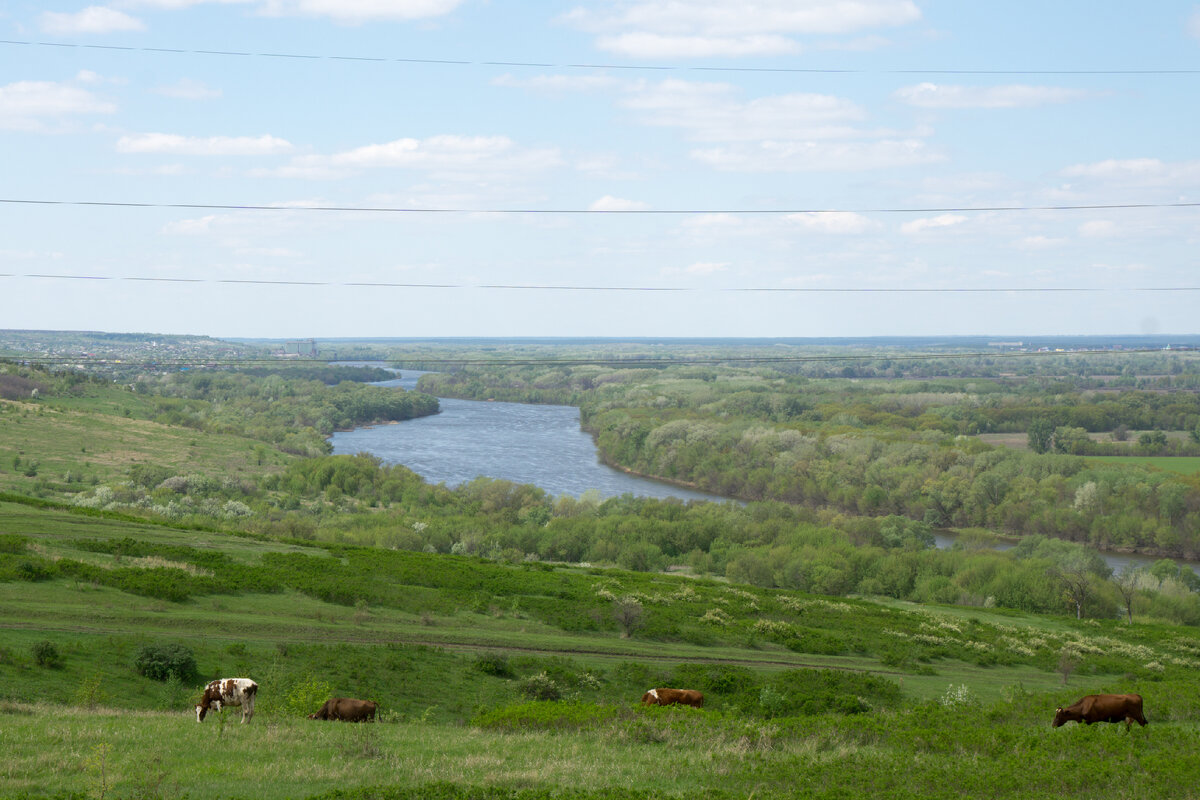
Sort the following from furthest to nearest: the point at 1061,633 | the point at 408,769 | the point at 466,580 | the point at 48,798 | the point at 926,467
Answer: the point at 926,467 → the point at 1061,633 → the point at 466,580 → the point at 408,769 → the point at 48,798

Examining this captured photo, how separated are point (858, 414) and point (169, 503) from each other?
107212 mm

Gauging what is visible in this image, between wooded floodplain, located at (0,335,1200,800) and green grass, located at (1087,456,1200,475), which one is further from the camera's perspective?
green grass, located at (1087,456,1200,475)

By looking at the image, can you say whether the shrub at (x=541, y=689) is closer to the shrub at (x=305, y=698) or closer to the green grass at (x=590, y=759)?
the shrub at (x=305, y=698)

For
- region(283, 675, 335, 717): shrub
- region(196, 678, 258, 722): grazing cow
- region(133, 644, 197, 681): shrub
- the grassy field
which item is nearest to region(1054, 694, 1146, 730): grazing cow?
region(283, 675, 335, 717): shrub

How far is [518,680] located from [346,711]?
280 inches

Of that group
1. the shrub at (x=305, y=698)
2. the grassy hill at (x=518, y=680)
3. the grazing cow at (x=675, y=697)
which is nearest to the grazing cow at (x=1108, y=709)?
the grassy hill at (x=518, y=680)

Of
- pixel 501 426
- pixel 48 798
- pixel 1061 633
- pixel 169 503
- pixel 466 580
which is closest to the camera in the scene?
pixel 48 798

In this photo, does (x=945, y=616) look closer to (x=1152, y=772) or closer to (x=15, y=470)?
(x=1152, y=772)

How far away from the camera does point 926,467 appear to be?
98562 mm

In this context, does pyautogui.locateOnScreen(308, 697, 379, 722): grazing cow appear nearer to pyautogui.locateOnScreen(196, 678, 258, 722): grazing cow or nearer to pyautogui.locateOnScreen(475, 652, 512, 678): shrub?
pyautogui.locateOnScreen(196, 678, 258, 722): grazing cow

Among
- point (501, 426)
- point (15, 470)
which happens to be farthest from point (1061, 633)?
point (501, 426)

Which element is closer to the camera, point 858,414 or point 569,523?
point 569,523

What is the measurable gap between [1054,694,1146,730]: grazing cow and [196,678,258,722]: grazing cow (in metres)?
14.6

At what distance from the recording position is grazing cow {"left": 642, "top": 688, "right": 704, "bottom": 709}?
18.8 m
